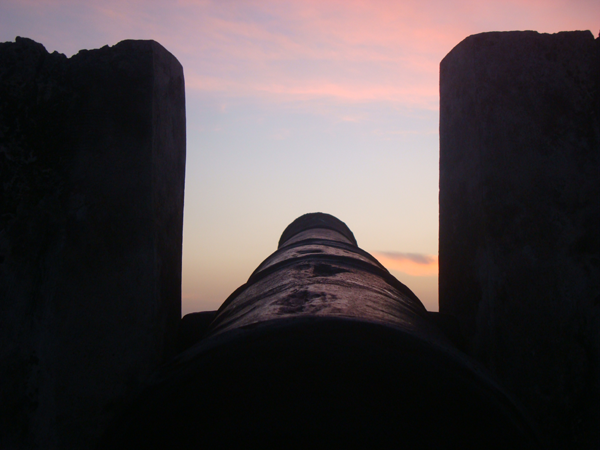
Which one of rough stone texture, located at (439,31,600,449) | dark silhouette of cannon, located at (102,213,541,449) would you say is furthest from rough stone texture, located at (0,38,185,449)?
rough stone texture, located at (439,31,600,449)

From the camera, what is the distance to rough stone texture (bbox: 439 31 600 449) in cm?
286

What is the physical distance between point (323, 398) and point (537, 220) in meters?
2.25

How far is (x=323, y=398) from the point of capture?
1261 millimetres

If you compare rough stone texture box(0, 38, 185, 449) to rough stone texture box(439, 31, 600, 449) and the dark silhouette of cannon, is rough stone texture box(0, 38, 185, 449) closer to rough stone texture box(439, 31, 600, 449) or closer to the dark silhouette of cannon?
the dark silhouette of cannon

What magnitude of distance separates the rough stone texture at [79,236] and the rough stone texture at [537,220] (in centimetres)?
193

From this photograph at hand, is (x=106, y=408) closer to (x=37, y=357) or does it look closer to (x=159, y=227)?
(x=37, y=357)

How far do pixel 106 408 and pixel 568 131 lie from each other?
9.91ft

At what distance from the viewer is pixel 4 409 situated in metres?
2.31

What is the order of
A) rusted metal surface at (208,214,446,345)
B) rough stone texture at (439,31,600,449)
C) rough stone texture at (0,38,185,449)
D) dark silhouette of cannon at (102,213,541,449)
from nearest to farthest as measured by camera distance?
dark silhouette of cannon at (102,213,541,449)
rusted metal surface at (208,214,446,345)
rough stone texture at (0,38,185,449)
rough stone texture at (439,31,600,449)

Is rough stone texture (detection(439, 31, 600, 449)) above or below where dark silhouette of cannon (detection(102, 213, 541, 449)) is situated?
above

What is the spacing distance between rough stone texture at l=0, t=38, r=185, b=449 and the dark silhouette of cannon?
1.27 meters

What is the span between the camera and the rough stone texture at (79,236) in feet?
7.84

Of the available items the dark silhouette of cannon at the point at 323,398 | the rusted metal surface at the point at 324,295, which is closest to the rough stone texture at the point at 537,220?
the rusted metal surface at the point at 324,295

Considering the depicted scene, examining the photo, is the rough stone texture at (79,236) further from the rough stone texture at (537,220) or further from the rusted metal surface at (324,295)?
the rough stone texture at (537,220)
